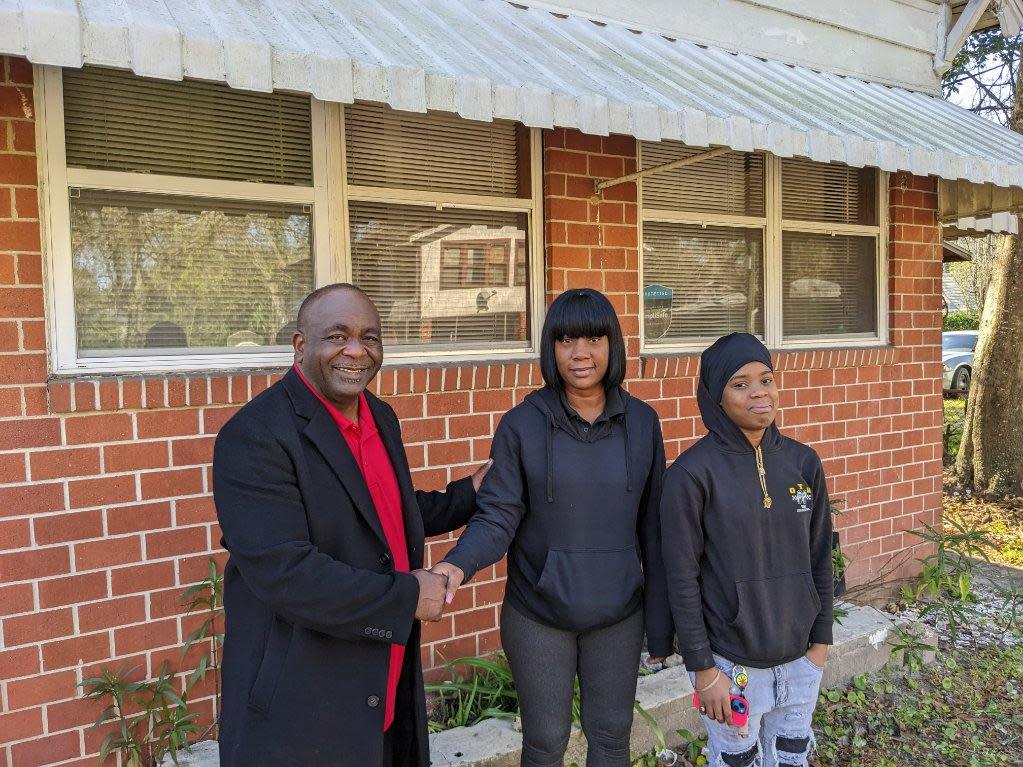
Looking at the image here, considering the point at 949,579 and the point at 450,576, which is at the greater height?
the point at 450,576

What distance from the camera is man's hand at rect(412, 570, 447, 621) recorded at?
6.49 ft

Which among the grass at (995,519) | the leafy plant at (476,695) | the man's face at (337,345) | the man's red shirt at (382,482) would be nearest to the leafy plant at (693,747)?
the leafy plant at (476,695)

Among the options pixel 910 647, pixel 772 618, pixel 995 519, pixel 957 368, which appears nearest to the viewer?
pixel 772 618

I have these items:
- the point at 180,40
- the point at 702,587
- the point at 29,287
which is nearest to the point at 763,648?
the point at 702,587

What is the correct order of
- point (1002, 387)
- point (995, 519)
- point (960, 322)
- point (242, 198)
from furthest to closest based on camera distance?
point (960, 322) < point (1002, 387) < point (995, 519) < point (242, 198)

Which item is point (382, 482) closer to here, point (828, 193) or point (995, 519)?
point (828, 193)

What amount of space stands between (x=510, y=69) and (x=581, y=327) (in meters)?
1.17

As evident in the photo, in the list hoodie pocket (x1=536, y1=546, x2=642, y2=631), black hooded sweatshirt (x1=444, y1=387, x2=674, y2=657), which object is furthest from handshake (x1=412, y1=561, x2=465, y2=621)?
hoodie pocket (x1=536, y1=546, x2=642, y2=631)

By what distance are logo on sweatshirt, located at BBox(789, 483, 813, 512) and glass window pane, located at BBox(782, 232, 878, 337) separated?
9.02 feet

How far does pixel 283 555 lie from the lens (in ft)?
5.88

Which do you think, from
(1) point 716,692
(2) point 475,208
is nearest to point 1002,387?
(2) point 475,208

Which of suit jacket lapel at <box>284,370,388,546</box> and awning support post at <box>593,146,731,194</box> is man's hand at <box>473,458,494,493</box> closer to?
suit jacket lapel at <box>284,370,388,546</box>

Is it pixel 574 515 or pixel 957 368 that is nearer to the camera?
pixel 574 515

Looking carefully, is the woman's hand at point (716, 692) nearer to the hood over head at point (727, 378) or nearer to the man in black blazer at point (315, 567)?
the hood over head at point (727, 378)
